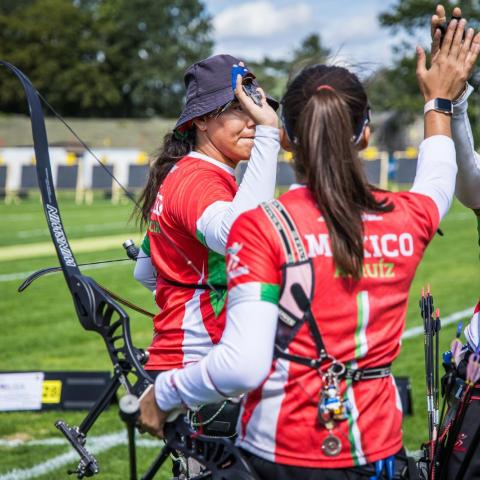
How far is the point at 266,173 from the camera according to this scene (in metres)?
2.82

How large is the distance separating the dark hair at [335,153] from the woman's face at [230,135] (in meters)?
0.93

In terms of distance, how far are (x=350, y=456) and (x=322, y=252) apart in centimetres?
55

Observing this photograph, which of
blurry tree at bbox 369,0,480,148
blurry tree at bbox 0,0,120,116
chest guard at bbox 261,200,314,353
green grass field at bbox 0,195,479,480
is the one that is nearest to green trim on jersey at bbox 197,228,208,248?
chest guard at bbox 261,200,314,353

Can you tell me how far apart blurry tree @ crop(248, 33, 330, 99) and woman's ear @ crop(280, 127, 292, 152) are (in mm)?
135

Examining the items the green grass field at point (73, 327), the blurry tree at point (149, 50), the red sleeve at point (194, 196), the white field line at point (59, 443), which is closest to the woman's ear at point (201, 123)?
the red sleeve at point (194, 196)

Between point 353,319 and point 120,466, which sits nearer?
point 353,319

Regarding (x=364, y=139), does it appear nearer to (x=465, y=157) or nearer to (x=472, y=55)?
(x=472, y=55)

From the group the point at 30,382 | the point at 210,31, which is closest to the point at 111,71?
the point at 210,31

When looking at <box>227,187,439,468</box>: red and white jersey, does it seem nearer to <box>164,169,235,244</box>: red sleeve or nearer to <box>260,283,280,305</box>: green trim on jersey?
<box>260,283,280,305</box>: green trim on jersey

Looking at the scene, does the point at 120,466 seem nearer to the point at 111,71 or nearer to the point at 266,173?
the point at 266,173

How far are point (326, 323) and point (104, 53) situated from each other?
91.8 m

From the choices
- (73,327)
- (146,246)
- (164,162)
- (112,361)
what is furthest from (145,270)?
(73,327)

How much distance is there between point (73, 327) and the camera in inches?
408

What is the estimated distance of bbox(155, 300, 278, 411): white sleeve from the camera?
226 centimetres
